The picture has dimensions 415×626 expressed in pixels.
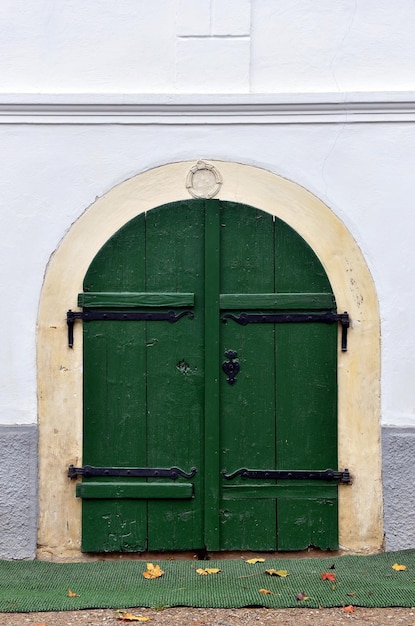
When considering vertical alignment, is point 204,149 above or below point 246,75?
below

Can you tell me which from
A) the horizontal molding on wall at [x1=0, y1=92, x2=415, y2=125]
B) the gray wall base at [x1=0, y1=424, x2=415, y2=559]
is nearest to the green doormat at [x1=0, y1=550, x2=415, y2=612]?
the gray wall base at [x1=0, y1=424, x2=415, y2=559]

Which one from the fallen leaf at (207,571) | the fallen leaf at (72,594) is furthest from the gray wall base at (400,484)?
the fallen leaf at (72,594)

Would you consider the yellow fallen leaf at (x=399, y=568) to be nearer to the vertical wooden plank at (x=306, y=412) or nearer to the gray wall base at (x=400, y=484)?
the gray wall base at (x=400, y=484)

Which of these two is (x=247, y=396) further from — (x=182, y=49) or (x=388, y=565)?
(x=182, y=49)

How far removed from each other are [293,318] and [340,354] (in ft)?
1.11

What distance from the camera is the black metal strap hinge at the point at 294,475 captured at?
528 centimetres

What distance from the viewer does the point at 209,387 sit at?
17.4ft

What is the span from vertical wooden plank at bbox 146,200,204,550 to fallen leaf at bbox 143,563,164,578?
24cm

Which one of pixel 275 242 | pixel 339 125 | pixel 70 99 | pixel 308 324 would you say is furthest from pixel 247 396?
pixel 70 99

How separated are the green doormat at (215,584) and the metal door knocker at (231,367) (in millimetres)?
1039

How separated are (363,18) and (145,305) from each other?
2.09 metres

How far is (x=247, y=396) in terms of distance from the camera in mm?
5340

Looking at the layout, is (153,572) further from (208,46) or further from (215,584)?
(208,46)

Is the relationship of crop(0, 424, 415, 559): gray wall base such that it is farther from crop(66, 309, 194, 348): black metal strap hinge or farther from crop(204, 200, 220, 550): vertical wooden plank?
crop(204, 200, 220, 550): vertical wooden plank
